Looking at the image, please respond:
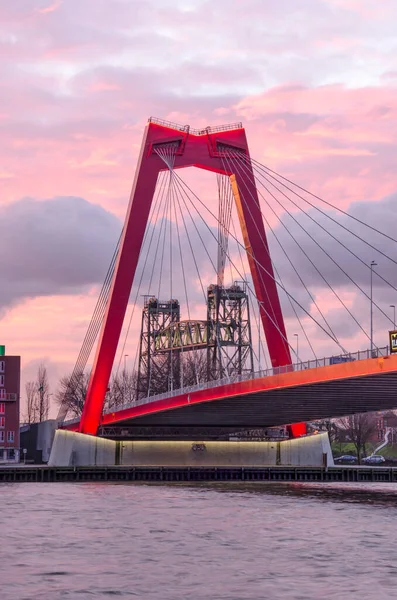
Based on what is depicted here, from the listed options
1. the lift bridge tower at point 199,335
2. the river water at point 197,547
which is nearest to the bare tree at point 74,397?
the lift bridge tower at point 199,335

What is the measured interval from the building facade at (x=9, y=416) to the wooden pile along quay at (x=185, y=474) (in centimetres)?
2472

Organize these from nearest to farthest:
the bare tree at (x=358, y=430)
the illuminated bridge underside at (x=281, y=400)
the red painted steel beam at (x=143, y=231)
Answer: the illuminated bridge underside at (x=281, y=400), the red painted steel beam at (x=143, y=231), the bare tree at (x=358, y=430)

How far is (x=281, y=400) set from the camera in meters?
64.8

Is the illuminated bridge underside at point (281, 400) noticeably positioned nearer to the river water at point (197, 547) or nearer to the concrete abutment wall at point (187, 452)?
the concrete abutment wall at point (187, 452)

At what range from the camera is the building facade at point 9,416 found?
Result: 108438mm

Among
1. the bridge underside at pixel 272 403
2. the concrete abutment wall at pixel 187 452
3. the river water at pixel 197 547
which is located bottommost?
the river water at pixel 197 547

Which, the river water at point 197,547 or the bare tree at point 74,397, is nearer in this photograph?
the river water at point 197,547

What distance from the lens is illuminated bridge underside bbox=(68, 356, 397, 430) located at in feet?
172

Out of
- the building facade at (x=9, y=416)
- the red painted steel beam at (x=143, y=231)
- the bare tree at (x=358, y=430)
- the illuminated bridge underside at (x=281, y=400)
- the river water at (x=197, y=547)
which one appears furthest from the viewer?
the bare tree at (x=358, y=430)

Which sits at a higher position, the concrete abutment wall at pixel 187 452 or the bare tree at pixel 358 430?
the bare tree at pixel 358 430

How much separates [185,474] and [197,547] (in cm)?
4852

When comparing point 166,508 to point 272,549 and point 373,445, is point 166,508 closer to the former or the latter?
point 272,549

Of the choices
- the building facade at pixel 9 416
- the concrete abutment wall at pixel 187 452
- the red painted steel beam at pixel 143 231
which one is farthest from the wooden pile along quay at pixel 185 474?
the building facade at pixel 9 416

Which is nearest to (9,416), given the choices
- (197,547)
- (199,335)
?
(199,335)
